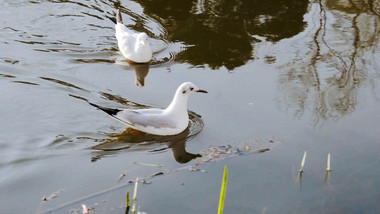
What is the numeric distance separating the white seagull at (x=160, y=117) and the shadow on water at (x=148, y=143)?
3.0 inches

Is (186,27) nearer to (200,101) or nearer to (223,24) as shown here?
(223,24)

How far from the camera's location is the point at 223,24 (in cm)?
1009

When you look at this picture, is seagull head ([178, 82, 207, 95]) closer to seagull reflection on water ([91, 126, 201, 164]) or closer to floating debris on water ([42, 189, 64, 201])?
seagull reflection on water ([91, 126, 201, 164])

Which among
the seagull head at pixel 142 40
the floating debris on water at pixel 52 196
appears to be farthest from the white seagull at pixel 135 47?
the floating debris on water at pixel 52 196

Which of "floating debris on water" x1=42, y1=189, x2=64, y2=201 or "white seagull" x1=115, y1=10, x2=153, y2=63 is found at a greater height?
"white seagull" x1=115, y1=10, x2=153, y2=63

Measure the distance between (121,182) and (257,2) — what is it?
237 inches

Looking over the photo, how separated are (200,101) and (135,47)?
1.62 m

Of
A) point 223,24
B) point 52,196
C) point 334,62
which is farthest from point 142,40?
point 52,196

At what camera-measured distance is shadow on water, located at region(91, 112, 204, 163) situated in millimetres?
6492

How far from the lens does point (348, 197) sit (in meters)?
5.75

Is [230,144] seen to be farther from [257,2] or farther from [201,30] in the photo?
[257,2]

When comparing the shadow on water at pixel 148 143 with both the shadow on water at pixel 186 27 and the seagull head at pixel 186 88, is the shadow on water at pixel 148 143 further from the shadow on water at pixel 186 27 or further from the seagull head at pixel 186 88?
the shadow on water at pixel 186 27

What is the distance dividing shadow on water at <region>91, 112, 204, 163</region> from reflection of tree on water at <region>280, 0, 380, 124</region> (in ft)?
4.29

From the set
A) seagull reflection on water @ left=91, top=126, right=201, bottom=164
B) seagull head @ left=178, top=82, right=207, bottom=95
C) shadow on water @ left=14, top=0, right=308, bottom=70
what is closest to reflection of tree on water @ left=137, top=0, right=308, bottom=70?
shadow on water @ left=14, top=0, right=308, bottom=70
